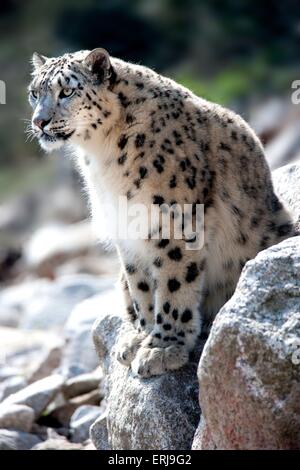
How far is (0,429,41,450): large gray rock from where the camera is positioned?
355 inches

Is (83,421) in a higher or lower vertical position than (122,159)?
lower

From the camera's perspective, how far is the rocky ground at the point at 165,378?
5.83 meters

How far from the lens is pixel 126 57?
35281 mm

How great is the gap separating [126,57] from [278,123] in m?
10.5

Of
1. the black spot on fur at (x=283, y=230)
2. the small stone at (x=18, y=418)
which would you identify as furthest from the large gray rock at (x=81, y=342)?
the black spot on fur at (x=283, y=230)

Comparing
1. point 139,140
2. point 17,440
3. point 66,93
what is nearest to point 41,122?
point 66,93

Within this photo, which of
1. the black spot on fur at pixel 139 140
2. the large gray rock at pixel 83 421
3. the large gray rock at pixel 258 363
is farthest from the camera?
the large gray rock at pixel 83 421

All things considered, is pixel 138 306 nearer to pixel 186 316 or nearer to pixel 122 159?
pixel 186 316

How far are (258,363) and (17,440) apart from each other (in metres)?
4.00

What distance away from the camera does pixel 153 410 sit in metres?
7.04

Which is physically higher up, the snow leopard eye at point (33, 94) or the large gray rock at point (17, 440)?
the snow leopard eye at point (33, 94)

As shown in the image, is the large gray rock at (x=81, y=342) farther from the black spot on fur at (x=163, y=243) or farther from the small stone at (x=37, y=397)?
the black spot on fur at (x=163, y=243)

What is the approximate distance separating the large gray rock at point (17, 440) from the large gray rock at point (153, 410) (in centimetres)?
149

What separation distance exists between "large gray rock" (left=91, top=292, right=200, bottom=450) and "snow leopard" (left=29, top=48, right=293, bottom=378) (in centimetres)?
11
